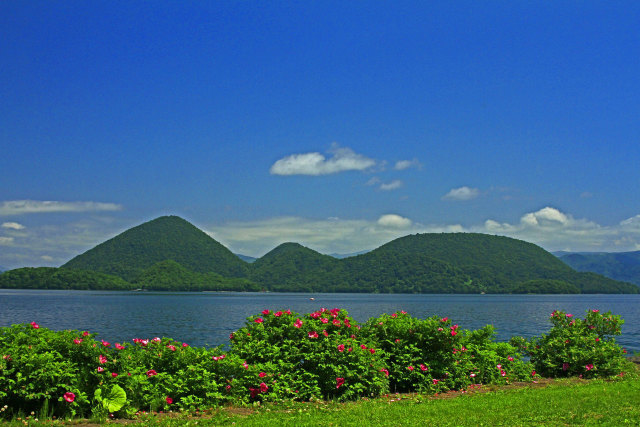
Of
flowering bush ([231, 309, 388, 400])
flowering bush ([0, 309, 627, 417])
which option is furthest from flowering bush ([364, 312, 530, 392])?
flowering bush ([231, 309, 388, 400])

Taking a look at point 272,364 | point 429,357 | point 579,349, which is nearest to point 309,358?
point 272,364

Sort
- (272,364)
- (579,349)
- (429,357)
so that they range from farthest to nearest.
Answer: (579,349) → (429,357) → (272,364)

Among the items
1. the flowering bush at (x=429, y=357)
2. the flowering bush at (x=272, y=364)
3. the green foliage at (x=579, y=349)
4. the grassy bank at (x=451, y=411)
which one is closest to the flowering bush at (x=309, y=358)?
the flowering bush at (x=272, y=364)

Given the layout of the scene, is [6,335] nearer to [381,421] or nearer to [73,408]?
[73,408]

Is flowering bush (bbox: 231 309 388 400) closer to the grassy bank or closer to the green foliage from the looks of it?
the grassy bank

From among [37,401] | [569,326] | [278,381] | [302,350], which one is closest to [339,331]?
[302,350]

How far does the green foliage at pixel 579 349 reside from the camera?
632 inches

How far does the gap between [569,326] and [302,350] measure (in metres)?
9.90

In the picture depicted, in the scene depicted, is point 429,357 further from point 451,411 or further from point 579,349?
point 579,349

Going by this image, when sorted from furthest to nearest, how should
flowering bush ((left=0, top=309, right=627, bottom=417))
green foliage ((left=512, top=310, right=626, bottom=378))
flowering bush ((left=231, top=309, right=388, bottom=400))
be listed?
green foliage ((left=512, top=310, right=626, bottom=378)) → flowering bush ((left=231, top=309, right=388, bottom=400)) → flowering bush ((left=0, top=309, right=627, bottom=417))

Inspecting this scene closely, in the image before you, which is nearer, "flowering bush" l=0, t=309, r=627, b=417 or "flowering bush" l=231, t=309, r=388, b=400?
"flowering bush" l=0, t=309, r=627, b=417

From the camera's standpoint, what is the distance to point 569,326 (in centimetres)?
1739

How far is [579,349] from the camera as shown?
16.4m

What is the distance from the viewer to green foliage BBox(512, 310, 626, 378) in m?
16.1
